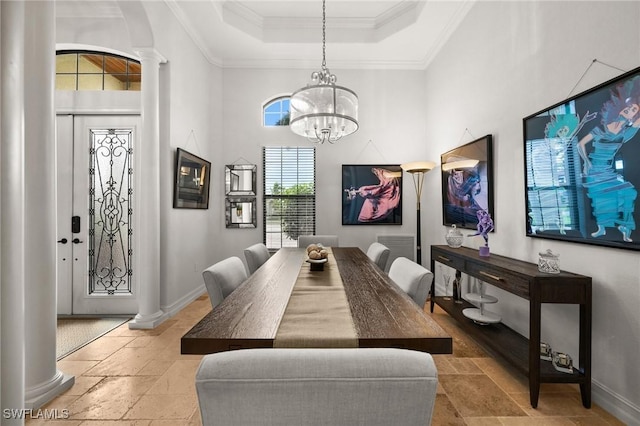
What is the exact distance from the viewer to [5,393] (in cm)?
142

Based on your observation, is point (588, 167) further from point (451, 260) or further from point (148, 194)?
point (148, 194)

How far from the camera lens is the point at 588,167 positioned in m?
1.93

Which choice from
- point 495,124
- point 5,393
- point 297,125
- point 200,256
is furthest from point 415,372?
point 200,256

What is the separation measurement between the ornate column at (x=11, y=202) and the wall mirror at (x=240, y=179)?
333 cm

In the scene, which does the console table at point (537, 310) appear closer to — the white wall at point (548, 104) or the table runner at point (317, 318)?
the white wall at point (548, 104)

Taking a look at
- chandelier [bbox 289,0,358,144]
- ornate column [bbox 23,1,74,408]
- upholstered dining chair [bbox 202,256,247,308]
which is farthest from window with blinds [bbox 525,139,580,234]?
ornate column [bbox 23,1,74,408]

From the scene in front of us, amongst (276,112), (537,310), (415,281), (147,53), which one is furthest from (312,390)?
(276,112)

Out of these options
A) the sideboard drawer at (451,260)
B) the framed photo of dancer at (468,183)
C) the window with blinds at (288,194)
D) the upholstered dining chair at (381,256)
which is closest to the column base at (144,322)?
the window with blinds at (288,194)

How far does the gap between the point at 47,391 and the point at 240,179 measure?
3337 mm

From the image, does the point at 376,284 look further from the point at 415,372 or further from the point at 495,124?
the point at 495,124

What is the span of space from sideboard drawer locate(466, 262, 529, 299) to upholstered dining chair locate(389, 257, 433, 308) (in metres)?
0.73

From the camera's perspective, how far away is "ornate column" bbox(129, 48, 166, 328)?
10.3 ft

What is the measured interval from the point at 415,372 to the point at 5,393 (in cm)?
191

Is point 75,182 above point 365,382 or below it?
above
